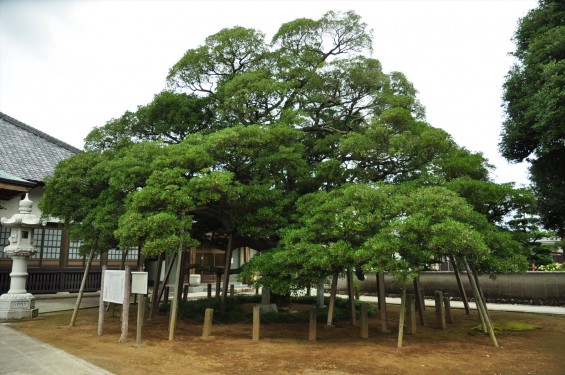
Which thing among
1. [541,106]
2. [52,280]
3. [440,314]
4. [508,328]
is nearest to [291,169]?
[440,314]

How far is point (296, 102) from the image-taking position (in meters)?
13.1

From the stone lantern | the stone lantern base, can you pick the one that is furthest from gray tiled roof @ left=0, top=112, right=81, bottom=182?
the stone lantern base

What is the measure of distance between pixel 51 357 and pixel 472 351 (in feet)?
28.4

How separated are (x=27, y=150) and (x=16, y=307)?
29.6 feet

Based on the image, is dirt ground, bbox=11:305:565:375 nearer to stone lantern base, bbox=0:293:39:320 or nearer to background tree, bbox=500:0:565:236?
stone lantern base, bbox=0:293:39:320

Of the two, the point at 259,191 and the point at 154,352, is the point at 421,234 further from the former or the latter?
the point at 154,352

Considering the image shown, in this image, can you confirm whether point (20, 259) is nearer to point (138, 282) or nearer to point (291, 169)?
point (138, 282)

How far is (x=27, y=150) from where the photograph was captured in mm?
18156

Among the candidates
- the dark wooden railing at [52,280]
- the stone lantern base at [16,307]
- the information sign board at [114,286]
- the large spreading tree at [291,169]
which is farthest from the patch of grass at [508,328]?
the dark wooden railing at [52,280]

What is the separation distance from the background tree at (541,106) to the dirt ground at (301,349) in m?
6.42

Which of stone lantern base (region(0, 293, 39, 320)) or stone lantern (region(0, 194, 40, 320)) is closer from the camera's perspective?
stone lantern base (region(0, 293, 39, 320))

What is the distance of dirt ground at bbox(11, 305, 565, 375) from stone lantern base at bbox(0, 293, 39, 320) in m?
0.51

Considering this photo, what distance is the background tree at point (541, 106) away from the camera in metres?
12.7

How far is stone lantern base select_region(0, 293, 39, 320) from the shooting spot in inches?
464
